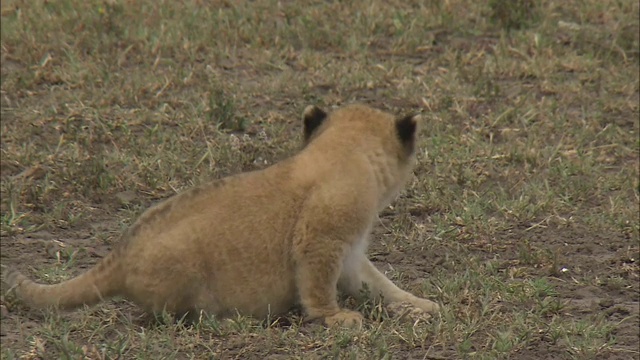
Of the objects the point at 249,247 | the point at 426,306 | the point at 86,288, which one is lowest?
the point at 426,306

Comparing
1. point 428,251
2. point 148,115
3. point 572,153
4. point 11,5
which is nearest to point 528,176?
point 572,153

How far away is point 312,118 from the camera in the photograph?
20.3 feet

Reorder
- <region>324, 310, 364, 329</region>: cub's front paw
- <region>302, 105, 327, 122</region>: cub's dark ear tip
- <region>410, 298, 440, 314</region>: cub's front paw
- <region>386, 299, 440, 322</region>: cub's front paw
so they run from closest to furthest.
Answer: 1. <region>324, 310, 364, 329</region>: cub's front paw
2. <region>386, 299, 440, 322</region>: cub's front paw
3. <region>410, 298, 440, 314</region>: cub's front paw
4. <region>302, 105, 327, 122</region>: cub's dark ear tip

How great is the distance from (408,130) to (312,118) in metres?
0.48

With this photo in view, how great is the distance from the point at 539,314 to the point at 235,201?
163cm

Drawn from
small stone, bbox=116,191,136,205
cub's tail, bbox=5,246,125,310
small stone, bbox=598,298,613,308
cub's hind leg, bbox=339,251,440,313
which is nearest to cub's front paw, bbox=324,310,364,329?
cub's hind leg, bbox=339,251,440,313

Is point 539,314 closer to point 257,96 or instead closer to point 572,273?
point 572,273

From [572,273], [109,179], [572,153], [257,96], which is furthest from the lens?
[257,96]

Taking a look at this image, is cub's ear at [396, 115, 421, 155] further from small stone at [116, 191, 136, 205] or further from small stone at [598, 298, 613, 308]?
small stone at [116, 191, 136, 205]

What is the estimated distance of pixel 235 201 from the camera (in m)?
5.76

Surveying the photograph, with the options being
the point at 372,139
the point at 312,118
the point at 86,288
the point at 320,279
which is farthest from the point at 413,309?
the point at 86,288

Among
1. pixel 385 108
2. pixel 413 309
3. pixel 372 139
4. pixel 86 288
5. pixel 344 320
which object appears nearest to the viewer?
pixel 86 288

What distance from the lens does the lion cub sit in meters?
5.59

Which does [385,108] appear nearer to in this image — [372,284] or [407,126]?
[407,126]
